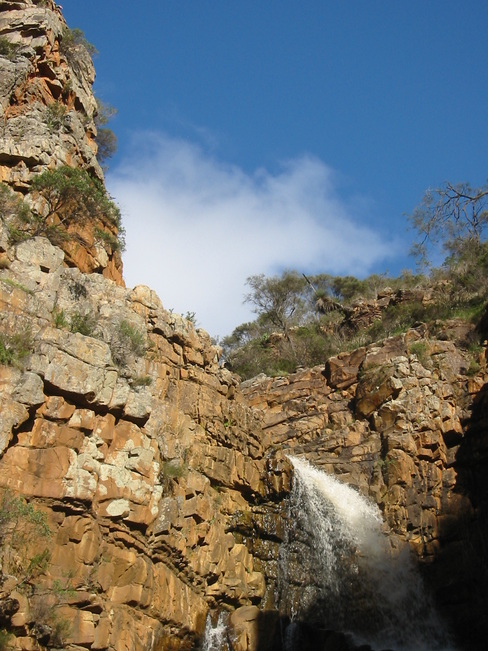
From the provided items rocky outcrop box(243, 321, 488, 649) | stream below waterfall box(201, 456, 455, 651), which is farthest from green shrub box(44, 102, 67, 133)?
stream below waterfall box(201, 456, 455, 651)

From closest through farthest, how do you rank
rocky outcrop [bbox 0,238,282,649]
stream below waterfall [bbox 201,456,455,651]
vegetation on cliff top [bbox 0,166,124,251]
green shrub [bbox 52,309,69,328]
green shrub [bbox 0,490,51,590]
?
1. green shrub [bbox 0,490,51,590]
2. rocky outcrop [bbox 0,238,282,649]
3. green shrub [bbox 52,309,69,328]
4. stream below waterfall [bbox 201,456,455,651]
5. vegetation on cliff top [bbox 0,166,124,251]

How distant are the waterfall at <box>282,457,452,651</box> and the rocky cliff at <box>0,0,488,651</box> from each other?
0.81 ft

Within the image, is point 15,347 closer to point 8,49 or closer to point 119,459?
point 119,459

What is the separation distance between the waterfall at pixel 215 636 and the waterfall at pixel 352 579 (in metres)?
1.80

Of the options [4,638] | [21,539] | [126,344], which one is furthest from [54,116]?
[4,638]

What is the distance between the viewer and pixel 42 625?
433 inches

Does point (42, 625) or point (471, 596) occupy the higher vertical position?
point (471, 596)

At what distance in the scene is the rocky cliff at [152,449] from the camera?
481 inches

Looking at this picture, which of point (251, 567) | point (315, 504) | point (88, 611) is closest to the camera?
point (88, 611)

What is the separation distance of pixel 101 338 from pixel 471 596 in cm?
1245

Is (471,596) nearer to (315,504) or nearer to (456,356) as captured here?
(315,504)

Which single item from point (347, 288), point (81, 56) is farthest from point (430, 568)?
point (347, 288)

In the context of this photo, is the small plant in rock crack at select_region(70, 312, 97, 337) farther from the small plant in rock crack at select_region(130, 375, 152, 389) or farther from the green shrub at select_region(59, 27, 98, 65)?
the green shrub at select_region(59, 27, 98, 65)

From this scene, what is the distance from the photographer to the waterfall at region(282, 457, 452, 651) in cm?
1675
